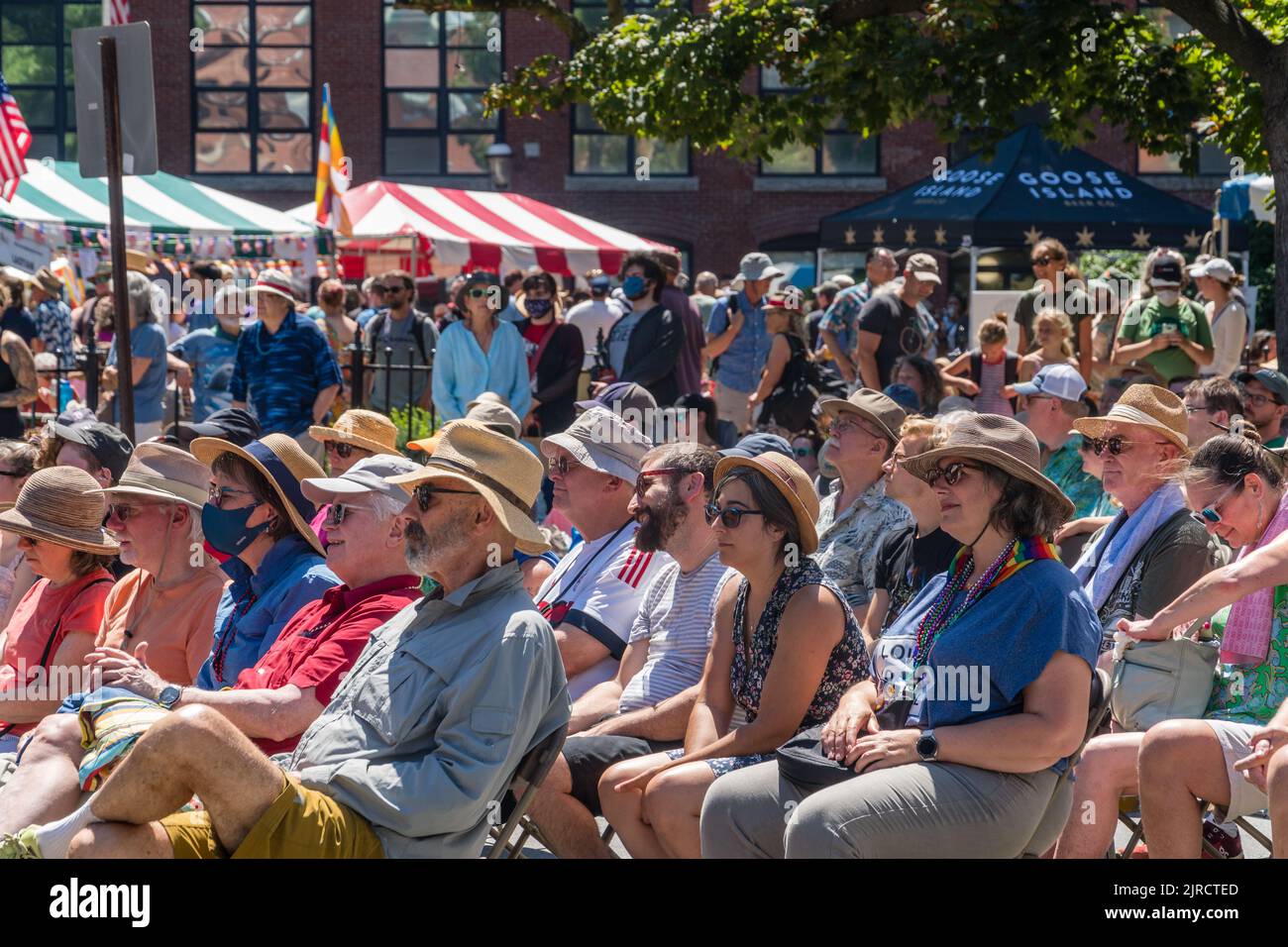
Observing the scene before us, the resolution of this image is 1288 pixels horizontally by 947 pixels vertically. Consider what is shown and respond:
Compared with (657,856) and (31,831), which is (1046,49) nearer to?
(657,856)

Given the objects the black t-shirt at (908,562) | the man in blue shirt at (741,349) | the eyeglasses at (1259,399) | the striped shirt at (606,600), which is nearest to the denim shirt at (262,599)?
the striped shirt at (606,600)

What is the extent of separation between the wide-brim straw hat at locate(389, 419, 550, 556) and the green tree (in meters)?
6.72

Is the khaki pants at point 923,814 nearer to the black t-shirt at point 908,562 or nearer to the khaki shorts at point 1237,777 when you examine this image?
the khaki shorts at point 1237,777

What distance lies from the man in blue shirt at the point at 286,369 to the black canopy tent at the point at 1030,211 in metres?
7.01

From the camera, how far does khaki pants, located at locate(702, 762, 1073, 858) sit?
4.05 meters

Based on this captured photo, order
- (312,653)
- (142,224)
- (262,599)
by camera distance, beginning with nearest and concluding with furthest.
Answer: (312,653) < (262,599) < (142,224)

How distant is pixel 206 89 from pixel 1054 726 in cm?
3266

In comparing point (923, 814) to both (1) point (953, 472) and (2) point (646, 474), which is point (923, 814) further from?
(2) point (646, 474)

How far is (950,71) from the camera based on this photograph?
10.8m

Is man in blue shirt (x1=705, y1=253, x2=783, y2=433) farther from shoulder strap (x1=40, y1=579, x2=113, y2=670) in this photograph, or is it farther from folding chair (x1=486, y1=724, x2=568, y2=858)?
folding chair (x1=486, y1=724, x2=568, y2=858)

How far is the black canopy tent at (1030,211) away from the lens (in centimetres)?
1584

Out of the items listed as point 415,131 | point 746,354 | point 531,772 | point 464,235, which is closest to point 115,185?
point 531,772

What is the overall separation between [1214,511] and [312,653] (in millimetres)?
2903

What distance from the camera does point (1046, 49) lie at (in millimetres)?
10375
